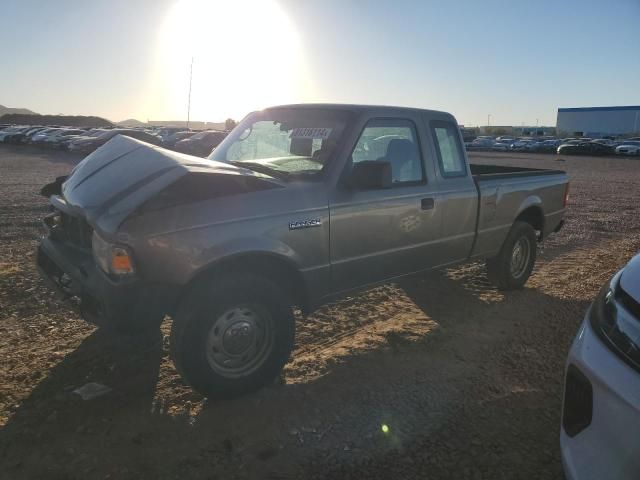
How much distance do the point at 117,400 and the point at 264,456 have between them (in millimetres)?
1142

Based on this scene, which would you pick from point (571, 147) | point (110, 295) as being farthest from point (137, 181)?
point (571, 147)

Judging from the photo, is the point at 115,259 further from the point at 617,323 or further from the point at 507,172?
the point at 507,172

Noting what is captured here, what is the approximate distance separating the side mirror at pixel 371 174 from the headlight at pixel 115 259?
1.60 meters

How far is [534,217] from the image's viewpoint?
19.2 feet

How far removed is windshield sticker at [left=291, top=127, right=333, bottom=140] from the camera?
3.92m

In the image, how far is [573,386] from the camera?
2162 mm

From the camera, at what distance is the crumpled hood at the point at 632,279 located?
207 centimetres

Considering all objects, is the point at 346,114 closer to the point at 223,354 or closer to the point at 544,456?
the point at 223,354

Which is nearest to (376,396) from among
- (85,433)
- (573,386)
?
(573,386)

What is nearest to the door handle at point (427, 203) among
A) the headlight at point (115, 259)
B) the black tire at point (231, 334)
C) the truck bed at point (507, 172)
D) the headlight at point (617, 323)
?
the truck bed at point (507, 172)

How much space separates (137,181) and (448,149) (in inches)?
110

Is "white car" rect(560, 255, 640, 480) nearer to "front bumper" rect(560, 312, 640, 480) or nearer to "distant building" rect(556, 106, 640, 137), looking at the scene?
"front bumper" rect(560, 312, 640, 480)

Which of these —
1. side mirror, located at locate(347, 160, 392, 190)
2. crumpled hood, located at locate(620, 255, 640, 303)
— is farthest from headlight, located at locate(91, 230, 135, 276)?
crumpled hood, located at locate(620, 255, 640, 303)

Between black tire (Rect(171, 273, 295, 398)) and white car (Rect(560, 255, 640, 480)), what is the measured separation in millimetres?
1766
